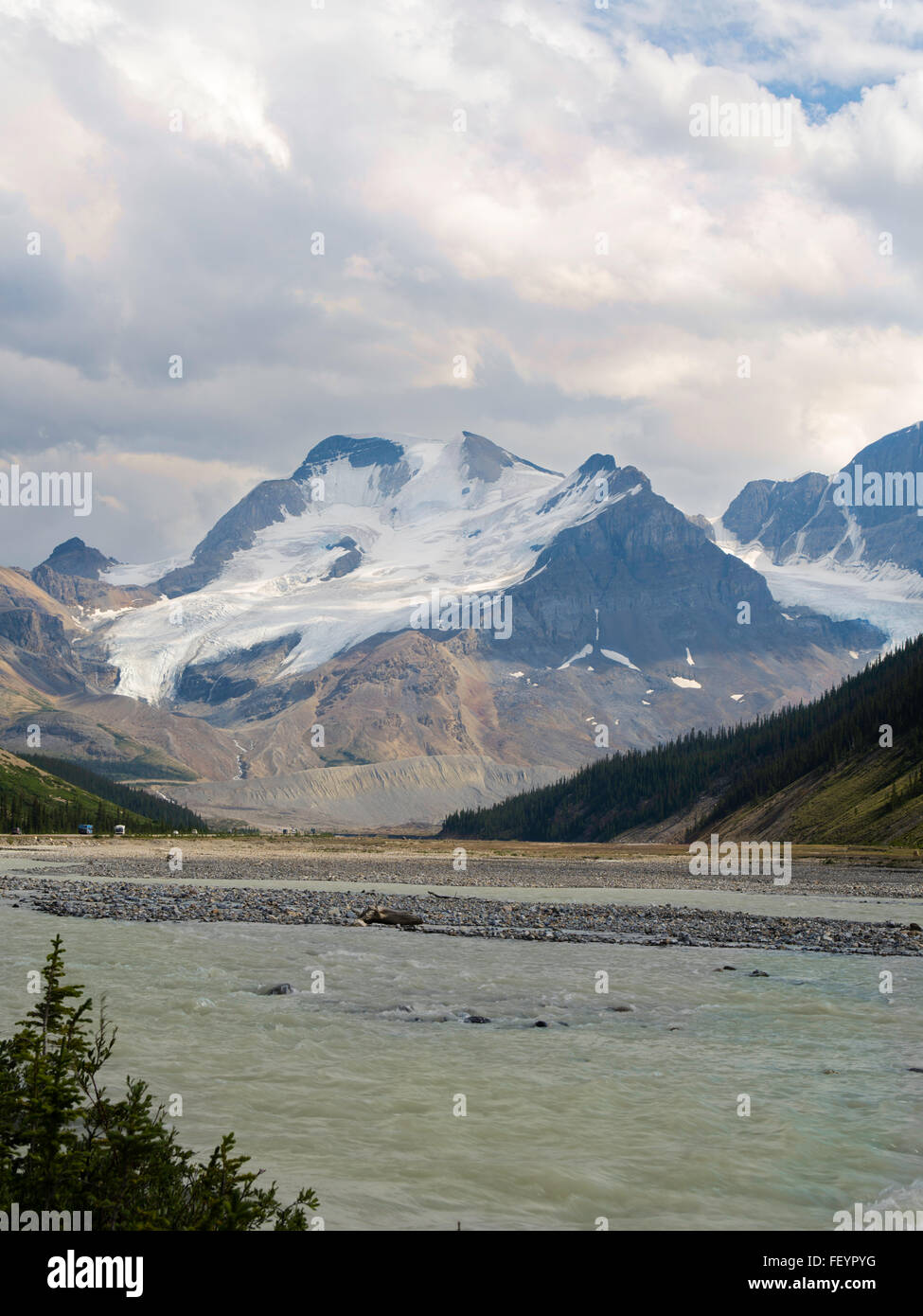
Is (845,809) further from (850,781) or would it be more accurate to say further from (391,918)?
(391,918)

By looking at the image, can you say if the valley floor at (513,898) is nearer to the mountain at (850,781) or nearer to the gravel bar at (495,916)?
the gravel bar at (495,916)

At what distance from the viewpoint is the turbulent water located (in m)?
14.6

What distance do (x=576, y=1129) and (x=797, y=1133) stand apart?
3.76m

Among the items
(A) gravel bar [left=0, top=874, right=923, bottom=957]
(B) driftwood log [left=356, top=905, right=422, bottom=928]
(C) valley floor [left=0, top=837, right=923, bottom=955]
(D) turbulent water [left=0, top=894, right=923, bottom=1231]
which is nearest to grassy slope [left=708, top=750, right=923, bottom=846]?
(C) valley floor [left=0, top=837, right=923, bottom=955]

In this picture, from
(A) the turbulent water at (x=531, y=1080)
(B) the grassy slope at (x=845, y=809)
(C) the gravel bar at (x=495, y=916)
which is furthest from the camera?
(B) the grassy slope at (x=845, y=809)

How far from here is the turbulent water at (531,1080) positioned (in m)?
14.6

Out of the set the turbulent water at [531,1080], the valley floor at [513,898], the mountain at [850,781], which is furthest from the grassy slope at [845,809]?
the turbulent water at [531,1080]

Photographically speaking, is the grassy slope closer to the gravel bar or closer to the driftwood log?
the gravel bar

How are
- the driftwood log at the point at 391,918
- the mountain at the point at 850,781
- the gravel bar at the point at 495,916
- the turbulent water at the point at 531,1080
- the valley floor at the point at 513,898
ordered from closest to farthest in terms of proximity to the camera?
the turbulent water at the point at 531,1080, the gravel bar at the point at 495,916, the valley floor at the point at 513,898, the driftwood log at the point at 391,918, the mountain at the point at 850,781

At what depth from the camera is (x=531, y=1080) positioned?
1991 cm

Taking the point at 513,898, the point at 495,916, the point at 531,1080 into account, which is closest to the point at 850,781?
the point at 513,898

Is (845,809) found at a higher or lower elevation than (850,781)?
lower
